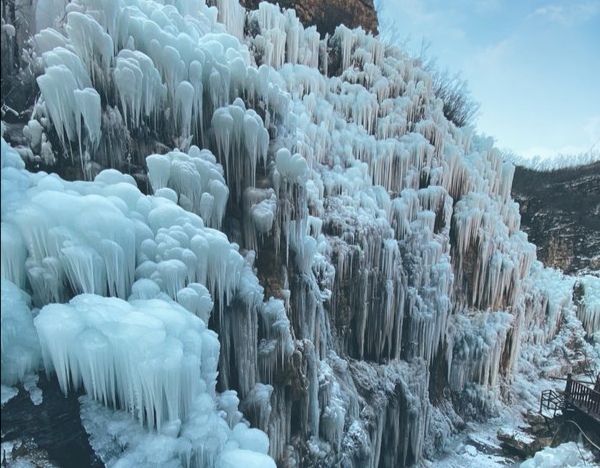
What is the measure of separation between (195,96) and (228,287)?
90.8 inches

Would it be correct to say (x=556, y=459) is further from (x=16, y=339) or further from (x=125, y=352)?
(x=16, y=339)

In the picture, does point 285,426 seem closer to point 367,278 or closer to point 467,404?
point 367,278

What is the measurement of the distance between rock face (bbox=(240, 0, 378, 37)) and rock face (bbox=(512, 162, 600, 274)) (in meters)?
12.5

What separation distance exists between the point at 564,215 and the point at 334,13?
14732 millimetres

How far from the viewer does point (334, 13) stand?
12688mm

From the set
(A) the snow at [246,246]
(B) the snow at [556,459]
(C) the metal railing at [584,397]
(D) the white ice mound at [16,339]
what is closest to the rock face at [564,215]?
(A) the snow at [246,246]

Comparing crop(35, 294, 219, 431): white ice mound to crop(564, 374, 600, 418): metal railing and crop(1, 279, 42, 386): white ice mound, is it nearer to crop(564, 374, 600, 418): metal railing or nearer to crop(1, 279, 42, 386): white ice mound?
crop(1, 279, 42, 386): white ice mound

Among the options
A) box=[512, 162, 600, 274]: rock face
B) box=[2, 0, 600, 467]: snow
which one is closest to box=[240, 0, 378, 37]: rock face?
box=[2, 0, 600, 467]: snow

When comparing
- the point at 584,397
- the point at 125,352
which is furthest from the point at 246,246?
the point at 584,397

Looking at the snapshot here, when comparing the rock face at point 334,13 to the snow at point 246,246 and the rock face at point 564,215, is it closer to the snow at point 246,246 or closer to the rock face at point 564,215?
the snow at point 246,246

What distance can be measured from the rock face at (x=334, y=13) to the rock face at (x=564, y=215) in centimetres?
1253

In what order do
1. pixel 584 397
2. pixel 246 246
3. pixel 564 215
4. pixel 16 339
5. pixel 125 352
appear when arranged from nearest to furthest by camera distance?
1. pixel 16 339
2. pixel 125 352
3. pixel 246 246
4. pixel 584 397
5. pixel 564 215

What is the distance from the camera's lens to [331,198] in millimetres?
8906

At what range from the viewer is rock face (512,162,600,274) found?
18.3 m
